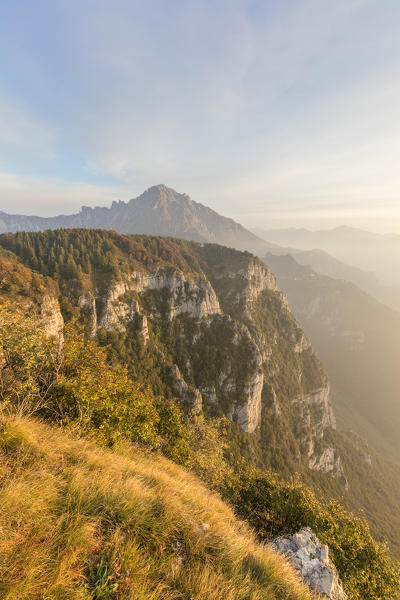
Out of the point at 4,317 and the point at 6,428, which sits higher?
the point at 4,317

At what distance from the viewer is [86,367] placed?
12.9m

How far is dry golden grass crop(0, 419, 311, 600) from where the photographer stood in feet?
11.0

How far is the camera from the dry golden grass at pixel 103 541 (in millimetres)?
3359

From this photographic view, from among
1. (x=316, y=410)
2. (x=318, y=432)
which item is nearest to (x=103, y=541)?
(x=318, y=432)

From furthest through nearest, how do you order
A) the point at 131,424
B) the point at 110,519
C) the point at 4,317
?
1. the point at 131,424
2. the point at 4,317
3. the point at 110,519

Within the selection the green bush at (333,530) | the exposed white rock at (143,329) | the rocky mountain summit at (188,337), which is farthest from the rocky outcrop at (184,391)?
the green bush at (333,530)

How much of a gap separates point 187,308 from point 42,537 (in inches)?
4862

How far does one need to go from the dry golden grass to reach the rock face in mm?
3669

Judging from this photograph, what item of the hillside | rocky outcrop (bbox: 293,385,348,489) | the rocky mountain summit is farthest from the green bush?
rocky outcrop (bbox: 293,385,348,489)

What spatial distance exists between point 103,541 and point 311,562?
10.1 m

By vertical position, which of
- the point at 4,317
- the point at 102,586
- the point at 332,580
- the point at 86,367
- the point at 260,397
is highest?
the point at 4,317

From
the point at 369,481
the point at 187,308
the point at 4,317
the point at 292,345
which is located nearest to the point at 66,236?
the point at 187,308

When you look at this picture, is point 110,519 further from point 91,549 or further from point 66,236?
point 66,236

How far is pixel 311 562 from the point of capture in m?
8.95
